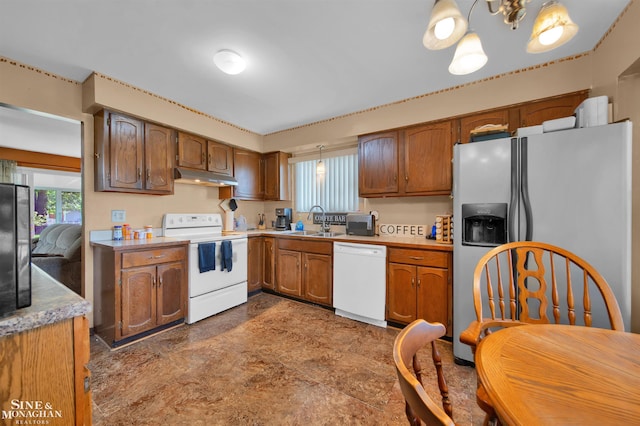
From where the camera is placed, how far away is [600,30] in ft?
5.77

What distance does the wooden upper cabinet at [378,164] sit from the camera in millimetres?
2926

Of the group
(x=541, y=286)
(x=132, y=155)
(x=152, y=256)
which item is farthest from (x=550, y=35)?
(x=132, y=155)

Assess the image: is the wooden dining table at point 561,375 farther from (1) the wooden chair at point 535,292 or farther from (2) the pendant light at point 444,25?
(2) the pendant light at point 444,25

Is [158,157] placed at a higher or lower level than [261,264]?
higher

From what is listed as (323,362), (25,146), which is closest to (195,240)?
(323,362)

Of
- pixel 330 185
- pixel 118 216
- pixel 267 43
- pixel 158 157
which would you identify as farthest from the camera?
pixel 330 185

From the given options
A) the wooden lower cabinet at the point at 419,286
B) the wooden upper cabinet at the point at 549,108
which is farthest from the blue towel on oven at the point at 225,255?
the wooden upper cabinet at the point at 549,108

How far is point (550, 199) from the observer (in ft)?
5.65

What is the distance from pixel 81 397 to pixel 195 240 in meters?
2.10

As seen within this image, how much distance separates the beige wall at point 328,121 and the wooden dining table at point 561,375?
1.31 m

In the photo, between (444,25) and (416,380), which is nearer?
(416,380)

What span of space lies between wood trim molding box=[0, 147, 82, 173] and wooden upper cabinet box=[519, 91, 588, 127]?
757 centimetres

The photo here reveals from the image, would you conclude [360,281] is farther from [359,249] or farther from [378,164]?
[378,164]

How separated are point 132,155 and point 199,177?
67cm
